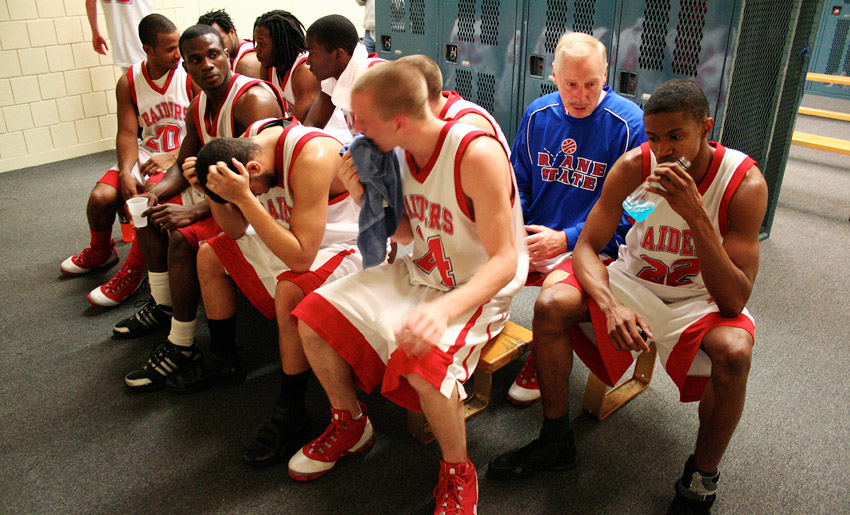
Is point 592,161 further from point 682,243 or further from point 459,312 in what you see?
point 459,312

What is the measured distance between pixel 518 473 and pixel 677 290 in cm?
69

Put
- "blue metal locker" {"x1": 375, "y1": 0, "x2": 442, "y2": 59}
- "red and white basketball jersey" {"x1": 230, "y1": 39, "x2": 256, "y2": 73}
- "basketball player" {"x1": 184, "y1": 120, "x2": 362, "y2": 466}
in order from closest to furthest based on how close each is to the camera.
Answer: "basketball player" {"x1": 184, "y1": 120, "x2": 362, "y2": 466} < "red and white basketball jersey" {"x1": 230, "y1": 39, "x2": 256, "y2": 73} < "blue metal locker" {"x1": 375, "y1": 0, "x2": 442, "y2": 59}

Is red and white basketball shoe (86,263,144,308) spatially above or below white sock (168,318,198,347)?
below

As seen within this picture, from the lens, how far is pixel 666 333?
5.44ft

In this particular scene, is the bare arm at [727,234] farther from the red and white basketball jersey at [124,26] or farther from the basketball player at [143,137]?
the red and white basketball jersey at [124,26]

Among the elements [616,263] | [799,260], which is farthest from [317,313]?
[799,260]

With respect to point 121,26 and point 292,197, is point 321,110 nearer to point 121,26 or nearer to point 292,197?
point 292,197

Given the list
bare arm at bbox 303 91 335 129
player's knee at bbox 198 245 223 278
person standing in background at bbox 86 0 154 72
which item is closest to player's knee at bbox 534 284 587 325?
player's knee at bbox 198 245 223 278

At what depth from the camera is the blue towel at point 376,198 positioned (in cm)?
158

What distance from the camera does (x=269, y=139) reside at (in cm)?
186

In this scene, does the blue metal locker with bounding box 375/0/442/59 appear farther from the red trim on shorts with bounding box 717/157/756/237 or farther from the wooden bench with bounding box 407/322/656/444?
the red trim on shorts with bounding box 717/157/756/237

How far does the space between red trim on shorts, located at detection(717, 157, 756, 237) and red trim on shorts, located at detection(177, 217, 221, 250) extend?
1.70 metres

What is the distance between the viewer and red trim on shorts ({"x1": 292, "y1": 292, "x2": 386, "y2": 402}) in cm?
166

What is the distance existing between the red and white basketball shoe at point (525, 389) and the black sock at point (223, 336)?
102 cm
